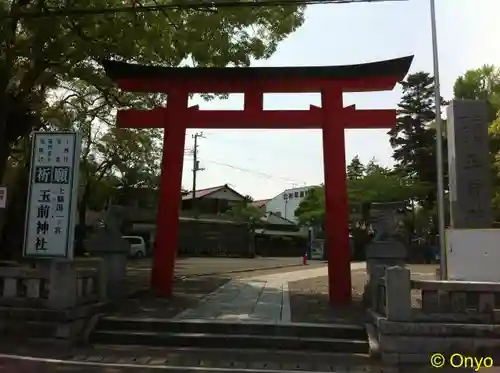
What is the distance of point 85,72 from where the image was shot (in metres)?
14.8

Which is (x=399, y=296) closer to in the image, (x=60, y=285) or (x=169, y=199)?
(x=60, y=285)

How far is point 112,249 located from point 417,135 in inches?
1434

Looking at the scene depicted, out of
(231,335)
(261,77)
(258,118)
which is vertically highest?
(261,77)

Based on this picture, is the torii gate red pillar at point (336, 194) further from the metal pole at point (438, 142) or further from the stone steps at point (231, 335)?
the stone steps at point (231, 335)

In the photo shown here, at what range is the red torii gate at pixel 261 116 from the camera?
11836 mm

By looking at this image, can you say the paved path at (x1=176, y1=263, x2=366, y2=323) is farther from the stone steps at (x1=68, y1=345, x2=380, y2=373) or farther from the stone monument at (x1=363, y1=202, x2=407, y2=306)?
the stone monument at (x1=363, y1=202, x2=407, y2=306)

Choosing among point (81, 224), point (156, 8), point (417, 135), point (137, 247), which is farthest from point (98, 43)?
point (417, 135)

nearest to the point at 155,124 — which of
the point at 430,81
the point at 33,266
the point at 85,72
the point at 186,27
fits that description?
the point at 186,27

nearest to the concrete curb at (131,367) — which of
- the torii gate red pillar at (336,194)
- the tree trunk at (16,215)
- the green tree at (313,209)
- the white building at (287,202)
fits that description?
the torii gate red pillar at (336,194)

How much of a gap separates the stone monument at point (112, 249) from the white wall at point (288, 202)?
63720 mm

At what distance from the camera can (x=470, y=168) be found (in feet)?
36.2

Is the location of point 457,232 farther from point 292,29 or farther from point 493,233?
point 292,29

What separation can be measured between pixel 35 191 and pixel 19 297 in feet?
5.67

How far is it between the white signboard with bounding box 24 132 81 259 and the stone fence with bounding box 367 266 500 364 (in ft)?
16.6
